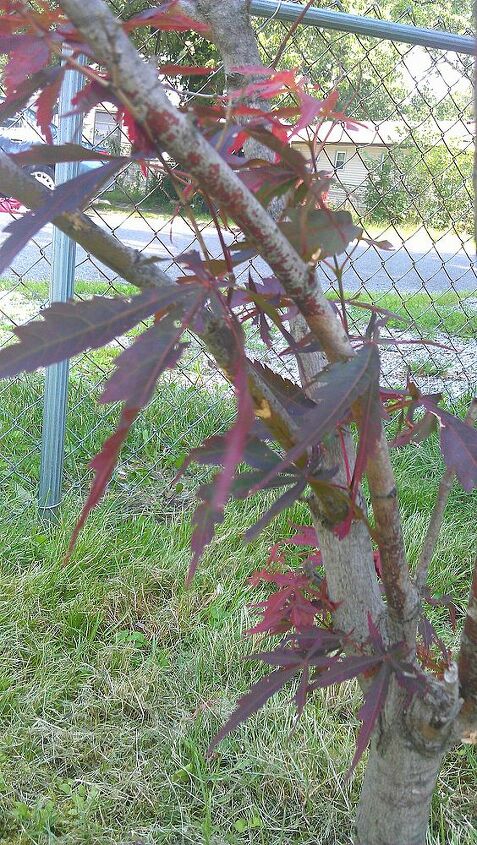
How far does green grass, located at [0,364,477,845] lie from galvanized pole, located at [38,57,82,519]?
9 centimetres

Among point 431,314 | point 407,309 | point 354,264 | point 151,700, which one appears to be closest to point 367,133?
point 151,700

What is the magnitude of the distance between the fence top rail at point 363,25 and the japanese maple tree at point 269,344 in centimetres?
104

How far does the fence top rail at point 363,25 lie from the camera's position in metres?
1.76

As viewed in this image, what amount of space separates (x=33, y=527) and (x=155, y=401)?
0.80 metres

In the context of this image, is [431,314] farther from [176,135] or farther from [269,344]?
[176,135]

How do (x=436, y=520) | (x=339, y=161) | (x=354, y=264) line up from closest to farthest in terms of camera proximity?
(x=436, y=520)
(x=339, y=161)
(x=354, y=264)

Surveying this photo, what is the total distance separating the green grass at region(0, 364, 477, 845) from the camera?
1221 mm

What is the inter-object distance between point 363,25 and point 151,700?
1.79 meters

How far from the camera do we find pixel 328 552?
30.3 inches

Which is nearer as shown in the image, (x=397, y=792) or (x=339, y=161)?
(x=397, y=792)

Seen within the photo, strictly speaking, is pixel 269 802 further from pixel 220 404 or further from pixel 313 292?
pixel 220 404

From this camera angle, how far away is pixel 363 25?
1.94m

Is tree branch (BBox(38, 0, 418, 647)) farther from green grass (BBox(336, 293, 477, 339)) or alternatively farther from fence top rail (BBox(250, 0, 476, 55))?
green grass (BBox(336, 293, 477, 339))

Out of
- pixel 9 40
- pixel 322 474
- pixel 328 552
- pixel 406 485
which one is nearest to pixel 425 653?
pixel 328 552
